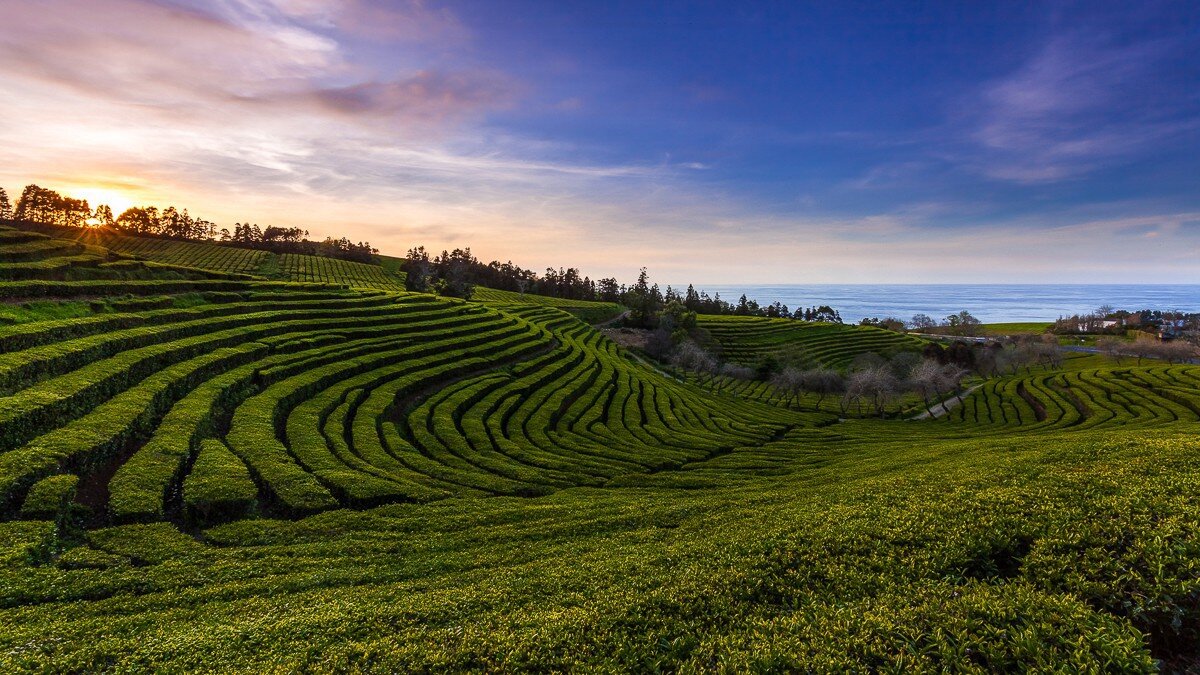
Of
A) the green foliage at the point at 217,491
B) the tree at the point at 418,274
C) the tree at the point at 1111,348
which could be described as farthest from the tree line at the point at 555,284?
the green foliage at the point at 217,491

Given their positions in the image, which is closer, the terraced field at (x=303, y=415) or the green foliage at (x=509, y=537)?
the green foliage at (x=509, y=537)

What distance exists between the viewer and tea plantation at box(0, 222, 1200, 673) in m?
6.68

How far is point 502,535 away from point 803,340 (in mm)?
109230

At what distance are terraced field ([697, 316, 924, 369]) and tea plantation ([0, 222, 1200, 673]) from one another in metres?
74.3

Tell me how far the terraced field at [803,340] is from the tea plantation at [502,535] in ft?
244

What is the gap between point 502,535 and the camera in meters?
13.3

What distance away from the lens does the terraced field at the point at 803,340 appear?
100 meters

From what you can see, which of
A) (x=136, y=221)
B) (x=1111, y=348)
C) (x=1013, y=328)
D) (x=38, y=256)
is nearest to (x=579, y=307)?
(x=38, y=256)

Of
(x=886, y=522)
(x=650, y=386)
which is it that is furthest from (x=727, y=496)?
(x=650, y=386)

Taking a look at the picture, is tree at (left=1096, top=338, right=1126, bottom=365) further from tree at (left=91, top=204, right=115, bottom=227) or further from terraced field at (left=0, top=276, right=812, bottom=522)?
tree at (left=91, top=204, right=115, bottom=227)

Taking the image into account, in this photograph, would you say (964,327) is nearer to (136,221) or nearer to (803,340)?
(803,340)

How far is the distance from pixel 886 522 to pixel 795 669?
537 centimetres

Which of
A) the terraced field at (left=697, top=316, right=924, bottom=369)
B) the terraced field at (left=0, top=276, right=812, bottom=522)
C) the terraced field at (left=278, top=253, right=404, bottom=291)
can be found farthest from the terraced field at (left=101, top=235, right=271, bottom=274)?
the terraced field at (left=697, top=316, right=924, bottom=369)

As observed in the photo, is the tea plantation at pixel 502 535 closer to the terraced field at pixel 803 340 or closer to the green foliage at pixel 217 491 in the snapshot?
the green foliage at pixel 217 491
